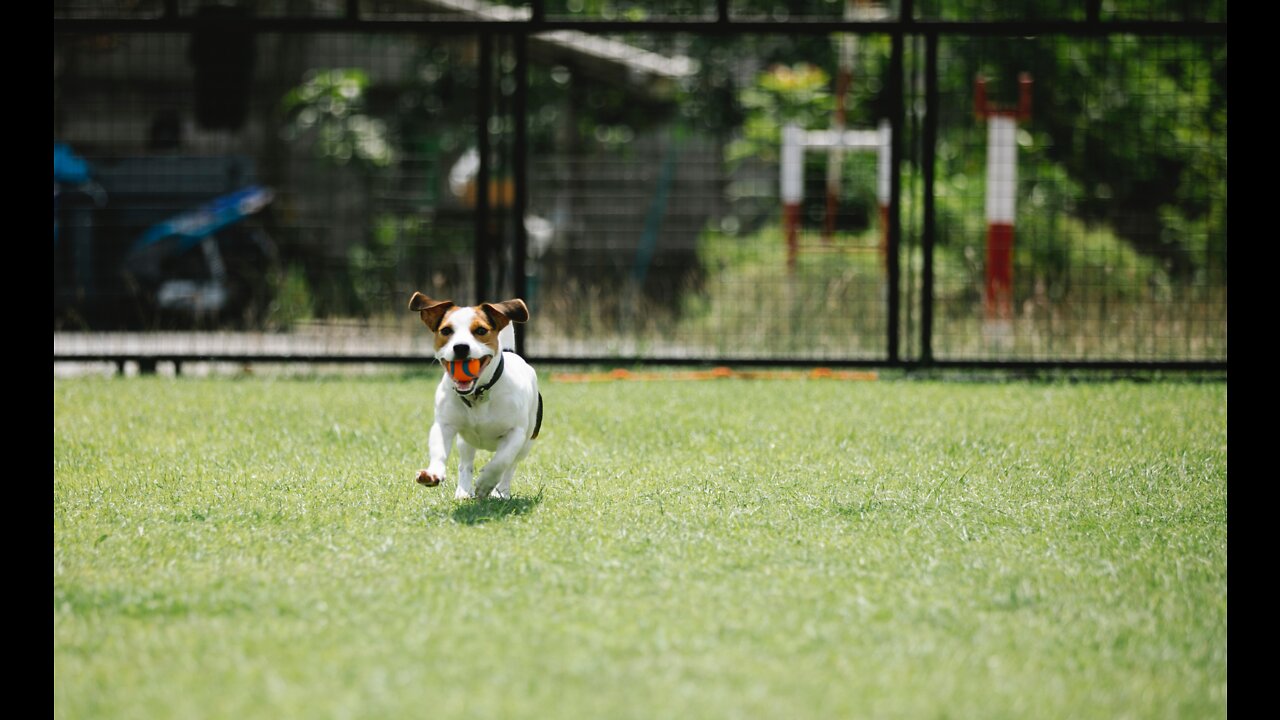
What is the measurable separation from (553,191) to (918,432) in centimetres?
974

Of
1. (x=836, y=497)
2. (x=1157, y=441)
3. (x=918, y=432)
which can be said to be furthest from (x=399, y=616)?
(x=1157, y=441)

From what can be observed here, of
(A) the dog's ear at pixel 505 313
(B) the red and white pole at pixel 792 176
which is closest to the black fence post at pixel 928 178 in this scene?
(B) the red and white pole at pixel 792 176

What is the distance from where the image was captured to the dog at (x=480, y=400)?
4691mm

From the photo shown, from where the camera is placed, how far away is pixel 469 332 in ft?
15.5

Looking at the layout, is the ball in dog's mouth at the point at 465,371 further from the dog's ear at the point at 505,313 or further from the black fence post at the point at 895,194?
the black fence post at the point at 895,194

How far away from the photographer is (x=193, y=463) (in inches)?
227

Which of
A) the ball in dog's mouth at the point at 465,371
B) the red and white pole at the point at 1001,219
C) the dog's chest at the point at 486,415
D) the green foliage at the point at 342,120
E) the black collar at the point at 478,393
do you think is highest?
the green foliage at the point at 342,120

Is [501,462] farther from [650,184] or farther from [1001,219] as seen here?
[650,184]

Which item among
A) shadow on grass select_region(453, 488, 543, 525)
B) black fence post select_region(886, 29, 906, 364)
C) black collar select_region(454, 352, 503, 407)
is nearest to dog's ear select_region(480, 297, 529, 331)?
black collar select_region(454, 352, 503, 407)

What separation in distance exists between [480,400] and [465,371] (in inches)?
7.8

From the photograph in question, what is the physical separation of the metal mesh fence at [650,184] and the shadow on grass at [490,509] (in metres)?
4.14

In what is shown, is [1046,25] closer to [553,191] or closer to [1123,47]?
[1123,47]

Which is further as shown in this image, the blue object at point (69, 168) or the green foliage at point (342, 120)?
the green foliage at point (342, 120)
